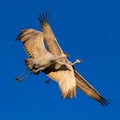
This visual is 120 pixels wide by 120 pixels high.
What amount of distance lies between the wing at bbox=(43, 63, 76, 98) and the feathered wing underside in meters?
1.72

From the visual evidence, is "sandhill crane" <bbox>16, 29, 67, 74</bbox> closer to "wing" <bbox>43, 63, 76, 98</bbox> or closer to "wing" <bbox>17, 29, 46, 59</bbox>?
"wing" <bbox>17, 29, 46, 59</bbox>

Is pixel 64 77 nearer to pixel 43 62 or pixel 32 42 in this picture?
pixel 43 62

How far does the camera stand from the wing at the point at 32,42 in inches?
2117

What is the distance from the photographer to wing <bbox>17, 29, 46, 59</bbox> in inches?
2117

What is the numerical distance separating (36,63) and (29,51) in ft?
3.75

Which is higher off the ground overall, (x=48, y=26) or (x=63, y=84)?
(x=48, y=26)

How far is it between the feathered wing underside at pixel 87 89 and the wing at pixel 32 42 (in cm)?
326

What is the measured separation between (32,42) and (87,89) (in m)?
5.62

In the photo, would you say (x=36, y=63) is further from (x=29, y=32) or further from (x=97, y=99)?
(x=97, y=99)

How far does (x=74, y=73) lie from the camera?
5559 centimetres

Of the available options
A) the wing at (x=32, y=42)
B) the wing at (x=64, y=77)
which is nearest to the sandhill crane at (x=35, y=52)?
the wing at (x=32, y=42)

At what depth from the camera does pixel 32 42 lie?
178 feet

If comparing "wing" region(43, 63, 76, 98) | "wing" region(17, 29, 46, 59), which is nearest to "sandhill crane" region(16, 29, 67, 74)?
"wing" region(17, 29, 46, 59)

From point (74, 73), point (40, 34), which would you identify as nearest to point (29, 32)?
point (40, 34)
